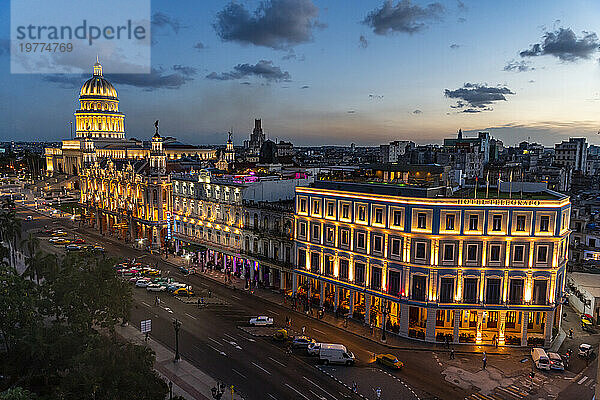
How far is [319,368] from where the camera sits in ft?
151

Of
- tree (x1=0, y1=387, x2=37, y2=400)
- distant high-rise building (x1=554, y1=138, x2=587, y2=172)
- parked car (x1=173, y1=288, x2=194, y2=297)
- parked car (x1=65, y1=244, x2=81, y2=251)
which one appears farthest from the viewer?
distant high-rise building (x1=554, y1=138, x2=587, y2=172)

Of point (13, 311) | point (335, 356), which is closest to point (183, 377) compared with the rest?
point (335, 356)

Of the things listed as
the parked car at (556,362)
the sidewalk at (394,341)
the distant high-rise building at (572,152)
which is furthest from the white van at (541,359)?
the distant high-rise building at (572,152)

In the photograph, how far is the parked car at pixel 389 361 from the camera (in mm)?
45156

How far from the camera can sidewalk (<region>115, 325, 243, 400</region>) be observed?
40719 mm

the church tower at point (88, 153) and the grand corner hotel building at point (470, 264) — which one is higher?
the church tower at point (88, 153)

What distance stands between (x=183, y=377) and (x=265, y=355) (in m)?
8.66

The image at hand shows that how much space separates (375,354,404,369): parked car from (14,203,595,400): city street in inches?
26.5

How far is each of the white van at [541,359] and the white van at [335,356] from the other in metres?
17.7

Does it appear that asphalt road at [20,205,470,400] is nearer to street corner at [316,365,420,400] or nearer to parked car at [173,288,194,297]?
street corner at [316,365,420,400]

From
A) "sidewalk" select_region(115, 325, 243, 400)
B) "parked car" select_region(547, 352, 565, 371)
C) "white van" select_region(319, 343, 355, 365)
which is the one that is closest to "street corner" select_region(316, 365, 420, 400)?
"white van" select_region(319, 343, 355, 365)

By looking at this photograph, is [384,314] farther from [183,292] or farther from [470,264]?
[183,292]

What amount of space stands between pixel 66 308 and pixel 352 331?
97.5ft

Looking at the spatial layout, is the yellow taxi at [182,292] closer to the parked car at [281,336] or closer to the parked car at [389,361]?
the parked car at [281,336]
